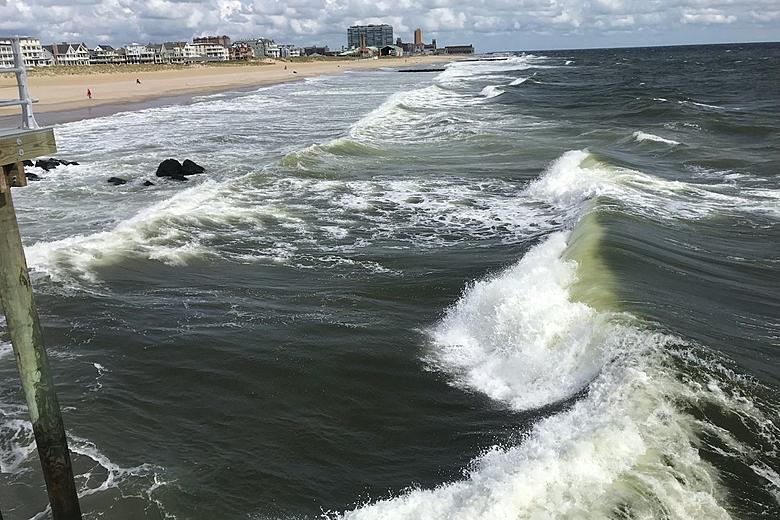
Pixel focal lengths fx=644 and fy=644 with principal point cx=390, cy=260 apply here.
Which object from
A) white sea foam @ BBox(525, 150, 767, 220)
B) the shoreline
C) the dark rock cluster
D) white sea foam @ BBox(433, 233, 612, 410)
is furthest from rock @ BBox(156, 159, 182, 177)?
white sea foam @ BBox(433, 233, 612, 410)

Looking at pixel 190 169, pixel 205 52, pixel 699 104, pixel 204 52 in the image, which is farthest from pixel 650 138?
pixel 205 52

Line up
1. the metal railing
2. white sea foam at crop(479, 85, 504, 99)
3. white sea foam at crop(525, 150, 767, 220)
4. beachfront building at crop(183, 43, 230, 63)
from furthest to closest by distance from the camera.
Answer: beachfront building at crop(183, 43, 230, 63) → white sea foam at crop(479, 85, 504, 99) → white sea foam at crop(525, 150, 767, 220) → the metal railing

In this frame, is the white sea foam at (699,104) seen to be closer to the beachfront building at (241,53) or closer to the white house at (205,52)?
the beachfront building at (241,53)

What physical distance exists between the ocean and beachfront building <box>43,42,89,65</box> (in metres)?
145

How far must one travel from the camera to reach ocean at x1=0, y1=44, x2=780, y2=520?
638 cm

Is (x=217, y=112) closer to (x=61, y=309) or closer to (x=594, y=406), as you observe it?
(x=61, y=309)

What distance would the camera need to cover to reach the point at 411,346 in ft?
31.0

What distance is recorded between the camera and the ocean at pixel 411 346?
20.9ft

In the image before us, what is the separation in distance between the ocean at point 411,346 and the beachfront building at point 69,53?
145m

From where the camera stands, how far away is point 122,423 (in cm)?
767

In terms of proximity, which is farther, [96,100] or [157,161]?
[96,100]

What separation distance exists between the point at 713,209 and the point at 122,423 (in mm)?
14740

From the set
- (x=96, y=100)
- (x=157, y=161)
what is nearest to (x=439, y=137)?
(x=157, y=161)

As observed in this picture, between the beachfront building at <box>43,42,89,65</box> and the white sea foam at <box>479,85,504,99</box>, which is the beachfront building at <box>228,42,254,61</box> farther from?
the white sea foam at <box>479,85,504,99</box>
